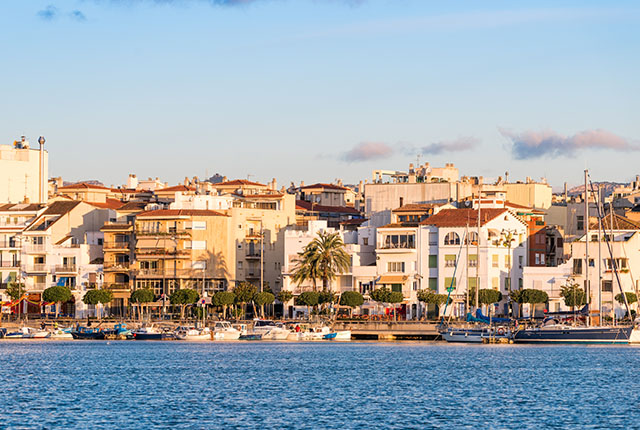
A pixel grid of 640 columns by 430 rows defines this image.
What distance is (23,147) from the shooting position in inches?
6156

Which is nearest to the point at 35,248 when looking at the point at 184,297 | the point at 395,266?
the point at 184,297

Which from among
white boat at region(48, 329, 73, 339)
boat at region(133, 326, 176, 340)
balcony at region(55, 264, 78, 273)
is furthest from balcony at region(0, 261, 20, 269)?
boat at region(133, 326, 176, 340)

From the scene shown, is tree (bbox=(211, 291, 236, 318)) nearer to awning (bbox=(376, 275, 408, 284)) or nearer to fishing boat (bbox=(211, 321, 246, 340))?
fishing boat (bbox=(211, 321, 246, 340))

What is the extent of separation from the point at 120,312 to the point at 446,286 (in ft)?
116

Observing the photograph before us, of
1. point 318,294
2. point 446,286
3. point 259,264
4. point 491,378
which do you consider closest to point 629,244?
point 446,286

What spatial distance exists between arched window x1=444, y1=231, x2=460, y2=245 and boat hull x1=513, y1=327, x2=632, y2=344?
654 inches

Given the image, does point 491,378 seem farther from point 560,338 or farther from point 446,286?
point 446,286

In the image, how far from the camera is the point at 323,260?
422 feet

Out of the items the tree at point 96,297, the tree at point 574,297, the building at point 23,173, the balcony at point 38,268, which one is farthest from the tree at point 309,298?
the building at point 23,173

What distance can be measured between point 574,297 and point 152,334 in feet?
126

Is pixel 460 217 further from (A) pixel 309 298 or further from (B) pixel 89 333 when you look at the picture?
(B) pixel 89 333

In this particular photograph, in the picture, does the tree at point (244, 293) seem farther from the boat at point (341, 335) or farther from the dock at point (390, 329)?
the boat at point (341, 335)

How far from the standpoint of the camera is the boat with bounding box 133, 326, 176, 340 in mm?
126062

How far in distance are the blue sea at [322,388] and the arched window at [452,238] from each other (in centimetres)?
1382
